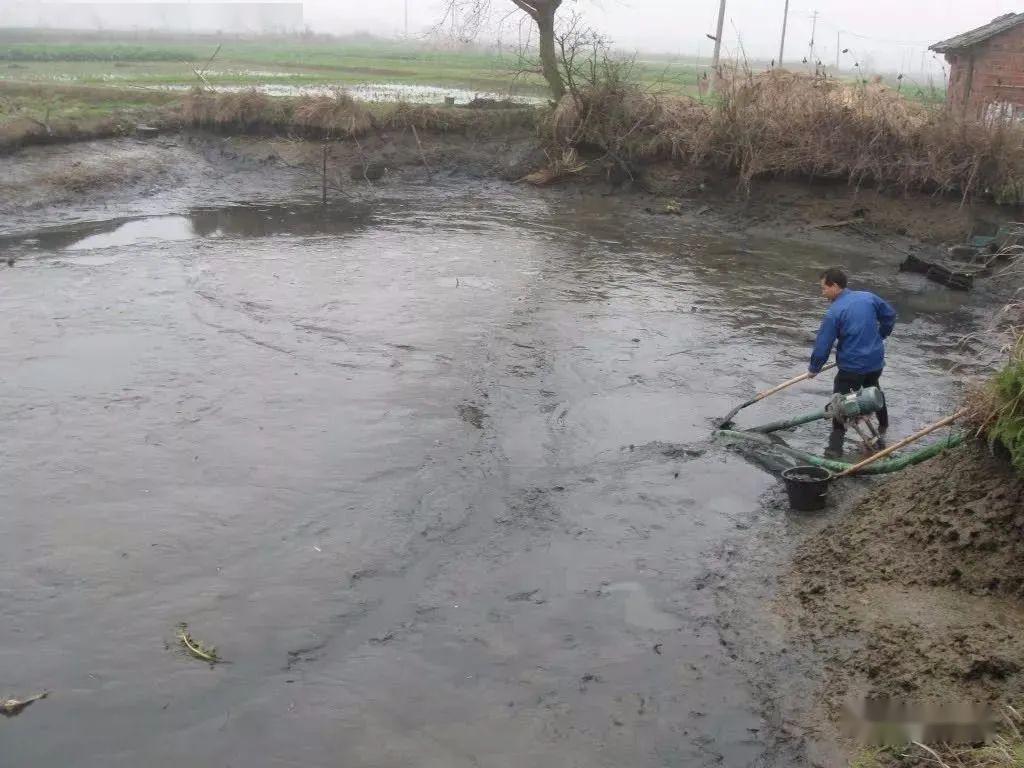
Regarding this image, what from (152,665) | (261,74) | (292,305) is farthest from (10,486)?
(261,74)

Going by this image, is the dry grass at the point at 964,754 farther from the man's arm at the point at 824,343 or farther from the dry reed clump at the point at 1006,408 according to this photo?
the man's arm at the point at 824,343

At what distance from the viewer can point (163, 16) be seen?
11056 cm

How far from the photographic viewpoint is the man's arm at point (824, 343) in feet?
29.9

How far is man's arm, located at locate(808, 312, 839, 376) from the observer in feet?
29.9

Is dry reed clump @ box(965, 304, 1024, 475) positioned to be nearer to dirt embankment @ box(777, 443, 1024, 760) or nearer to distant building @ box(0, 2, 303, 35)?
dirt embankment @ box(777, 443, 1024, 760)

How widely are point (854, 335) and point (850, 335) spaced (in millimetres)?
38

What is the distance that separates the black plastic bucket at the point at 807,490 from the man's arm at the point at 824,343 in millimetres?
1164

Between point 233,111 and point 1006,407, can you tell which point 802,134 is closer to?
point 233,111

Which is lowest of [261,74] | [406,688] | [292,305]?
[406,688]

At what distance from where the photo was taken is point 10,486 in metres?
8.56

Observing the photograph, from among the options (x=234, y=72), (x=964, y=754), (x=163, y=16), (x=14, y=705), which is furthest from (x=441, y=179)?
(x=163, y=16)

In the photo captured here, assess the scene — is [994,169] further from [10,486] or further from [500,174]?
[10,486]

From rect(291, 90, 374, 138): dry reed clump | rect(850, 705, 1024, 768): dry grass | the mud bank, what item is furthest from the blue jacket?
rect(291, 90, 374, 138): dry reed clump

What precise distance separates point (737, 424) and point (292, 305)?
7255 millimetres
